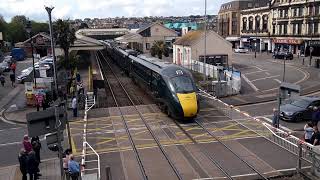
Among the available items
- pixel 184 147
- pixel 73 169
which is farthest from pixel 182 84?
pixel 73 169

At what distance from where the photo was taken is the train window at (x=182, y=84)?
73.8ft

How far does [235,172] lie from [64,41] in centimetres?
3636

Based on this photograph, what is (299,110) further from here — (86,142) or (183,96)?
(86,142)

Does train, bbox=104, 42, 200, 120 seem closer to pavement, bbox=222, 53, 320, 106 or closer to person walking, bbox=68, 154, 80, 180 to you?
pavement, bbox=222, 53, 320, 106

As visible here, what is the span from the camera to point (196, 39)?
48156 mm

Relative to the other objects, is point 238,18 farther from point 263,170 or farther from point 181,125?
point 263,170

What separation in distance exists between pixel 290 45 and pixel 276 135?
200 feet

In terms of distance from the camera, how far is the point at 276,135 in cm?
1853

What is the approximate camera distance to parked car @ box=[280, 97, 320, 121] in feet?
76.7

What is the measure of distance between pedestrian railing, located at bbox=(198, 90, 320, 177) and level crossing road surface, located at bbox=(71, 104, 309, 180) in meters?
0.24

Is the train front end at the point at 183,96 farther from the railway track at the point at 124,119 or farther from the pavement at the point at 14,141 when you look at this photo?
the pavement at the point at 14,141

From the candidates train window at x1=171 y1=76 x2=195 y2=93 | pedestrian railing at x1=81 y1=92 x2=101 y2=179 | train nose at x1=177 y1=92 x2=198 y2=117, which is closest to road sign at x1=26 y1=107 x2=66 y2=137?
pedestrian railing at x1=81 y1=92 x2=101 y2=179

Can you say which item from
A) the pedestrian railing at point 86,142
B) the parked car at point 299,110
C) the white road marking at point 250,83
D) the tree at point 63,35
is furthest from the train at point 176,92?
the tree at point 63,35

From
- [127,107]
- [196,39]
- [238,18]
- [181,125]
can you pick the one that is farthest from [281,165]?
[238,18]
